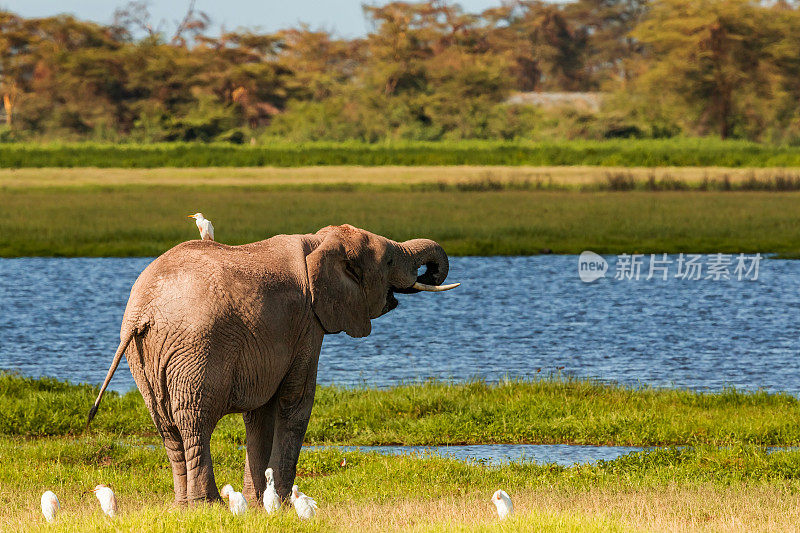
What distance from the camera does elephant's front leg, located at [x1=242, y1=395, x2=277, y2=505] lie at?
8.56 meters

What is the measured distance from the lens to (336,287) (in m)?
8.22

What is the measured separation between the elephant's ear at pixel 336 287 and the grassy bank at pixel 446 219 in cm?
2299

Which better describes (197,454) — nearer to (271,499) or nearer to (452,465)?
(271,499)

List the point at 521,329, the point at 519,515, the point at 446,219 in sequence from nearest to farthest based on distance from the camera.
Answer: the point at 519,515, the point at 521,329, the point at 446,219

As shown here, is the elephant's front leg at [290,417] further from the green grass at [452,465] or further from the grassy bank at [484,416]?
the grassy bank at [484,416]

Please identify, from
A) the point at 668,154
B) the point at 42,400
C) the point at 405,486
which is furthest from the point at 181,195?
the point at 405,486

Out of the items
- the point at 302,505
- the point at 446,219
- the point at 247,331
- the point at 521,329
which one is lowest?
the point at 521,329

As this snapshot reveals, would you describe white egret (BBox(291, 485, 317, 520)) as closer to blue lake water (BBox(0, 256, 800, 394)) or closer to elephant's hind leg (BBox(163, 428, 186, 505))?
elephant's hind leg (BBox(163, 428, 186, 505))

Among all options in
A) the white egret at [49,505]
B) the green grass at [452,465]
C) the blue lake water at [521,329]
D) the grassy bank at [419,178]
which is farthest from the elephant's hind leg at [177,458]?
the grassy bank at [419,178]

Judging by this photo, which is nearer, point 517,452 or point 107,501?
point 107,501

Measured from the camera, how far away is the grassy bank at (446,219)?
106 feet

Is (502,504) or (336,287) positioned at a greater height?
(336,287)

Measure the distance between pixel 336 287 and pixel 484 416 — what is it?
5233 millimetres

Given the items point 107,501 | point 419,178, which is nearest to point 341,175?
point 419,178
